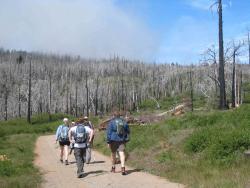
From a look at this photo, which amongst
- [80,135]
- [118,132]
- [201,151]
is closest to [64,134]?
[80,135]

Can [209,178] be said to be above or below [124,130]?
below

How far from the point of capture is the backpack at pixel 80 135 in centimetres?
1571

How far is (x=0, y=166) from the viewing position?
1656 cm

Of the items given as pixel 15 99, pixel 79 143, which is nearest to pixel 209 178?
pixel 79 143

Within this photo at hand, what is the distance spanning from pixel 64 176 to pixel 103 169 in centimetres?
160

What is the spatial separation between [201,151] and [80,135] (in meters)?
4.05

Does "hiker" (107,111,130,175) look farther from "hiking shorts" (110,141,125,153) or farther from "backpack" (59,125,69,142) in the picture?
"backpack" (59,125,69,142)

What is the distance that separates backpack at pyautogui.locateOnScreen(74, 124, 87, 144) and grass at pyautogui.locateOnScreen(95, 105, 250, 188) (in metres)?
2.25

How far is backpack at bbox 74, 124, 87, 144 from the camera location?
15.7m

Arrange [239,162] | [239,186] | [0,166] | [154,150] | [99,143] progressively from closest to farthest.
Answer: [239,186]
[239,162]
[0,166]
[154,150]
[99,143]

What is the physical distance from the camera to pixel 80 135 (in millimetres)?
15758

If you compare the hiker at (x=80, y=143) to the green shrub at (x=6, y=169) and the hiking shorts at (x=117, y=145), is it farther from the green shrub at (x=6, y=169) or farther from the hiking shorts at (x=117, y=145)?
the green shrub at (x=6, y=169)

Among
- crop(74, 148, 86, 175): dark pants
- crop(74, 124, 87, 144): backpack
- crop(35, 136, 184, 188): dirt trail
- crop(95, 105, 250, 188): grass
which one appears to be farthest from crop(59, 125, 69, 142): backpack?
crop(74, 148, 86, 175): dark pants

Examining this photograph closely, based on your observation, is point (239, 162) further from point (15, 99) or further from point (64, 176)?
point (15, 99)
